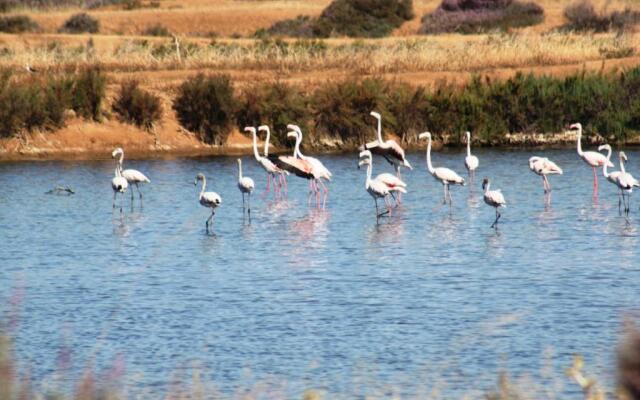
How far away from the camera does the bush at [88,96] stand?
32188mm

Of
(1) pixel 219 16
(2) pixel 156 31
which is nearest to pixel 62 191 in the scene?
(2) pixel 156 31

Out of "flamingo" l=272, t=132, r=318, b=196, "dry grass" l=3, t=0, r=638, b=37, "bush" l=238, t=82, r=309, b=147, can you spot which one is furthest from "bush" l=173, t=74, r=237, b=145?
"dry grass" l=3, t=0, r=638, b=37

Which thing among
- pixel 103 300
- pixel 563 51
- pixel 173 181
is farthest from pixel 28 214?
pixel 563 51

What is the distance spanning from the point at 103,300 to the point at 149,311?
0.98m

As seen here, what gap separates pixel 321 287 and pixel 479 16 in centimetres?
5208

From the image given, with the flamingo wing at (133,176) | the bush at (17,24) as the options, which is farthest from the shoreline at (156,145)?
the bush at (17,24)

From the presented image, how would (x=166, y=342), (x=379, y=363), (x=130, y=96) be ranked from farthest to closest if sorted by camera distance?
(x=130, y=96)
(x=166, y=342)
(x=379, y=363)

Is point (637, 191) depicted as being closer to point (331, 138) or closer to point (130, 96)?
point (331, 138)

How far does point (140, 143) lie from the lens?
32.1m

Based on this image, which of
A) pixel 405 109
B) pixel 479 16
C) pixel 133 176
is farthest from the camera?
pixel 479 16

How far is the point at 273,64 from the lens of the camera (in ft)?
127

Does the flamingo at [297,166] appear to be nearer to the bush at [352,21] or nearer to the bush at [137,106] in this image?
the bush at [137,106]

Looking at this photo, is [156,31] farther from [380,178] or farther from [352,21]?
[380,178]

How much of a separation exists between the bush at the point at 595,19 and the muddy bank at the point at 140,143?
23.1 metres
